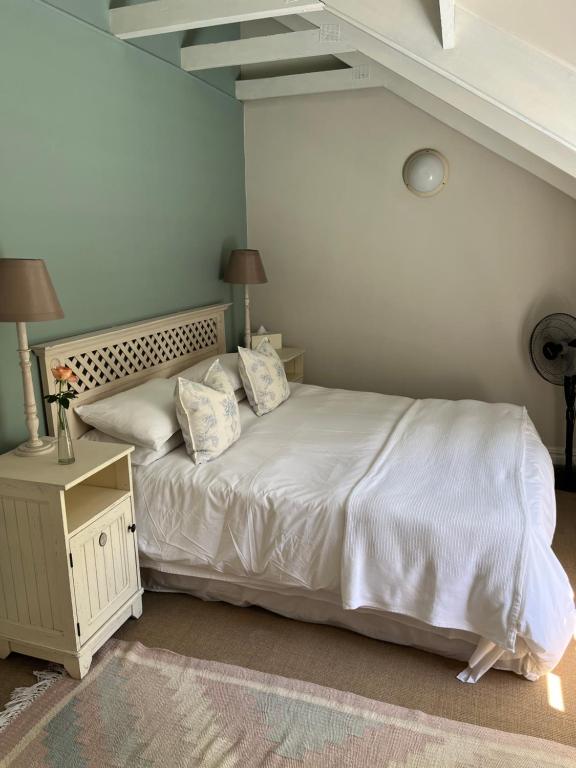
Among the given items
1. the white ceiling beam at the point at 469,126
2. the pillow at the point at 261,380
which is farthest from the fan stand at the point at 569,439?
the pillow at the point at 261,380

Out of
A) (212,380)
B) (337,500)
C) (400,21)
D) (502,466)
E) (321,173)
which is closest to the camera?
(400,21)

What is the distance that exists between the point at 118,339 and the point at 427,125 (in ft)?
8.35

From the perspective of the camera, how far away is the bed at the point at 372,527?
2.02 metres

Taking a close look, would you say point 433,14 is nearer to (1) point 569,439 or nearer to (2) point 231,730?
(2) point 231,730

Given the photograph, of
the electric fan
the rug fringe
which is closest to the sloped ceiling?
the electric fan

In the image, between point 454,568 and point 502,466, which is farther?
point 502,466

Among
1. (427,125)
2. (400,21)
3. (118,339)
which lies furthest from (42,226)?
(427,125)

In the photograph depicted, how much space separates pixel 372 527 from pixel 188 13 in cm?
246

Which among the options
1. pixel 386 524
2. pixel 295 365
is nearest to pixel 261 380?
pixel 295 365

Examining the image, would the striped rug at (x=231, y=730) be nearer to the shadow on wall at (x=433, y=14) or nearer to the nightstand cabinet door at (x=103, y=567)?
the nightstand cabinet door at (x=103, y=567)

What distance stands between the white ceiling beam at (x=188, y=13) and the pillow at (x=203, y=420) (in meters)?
1.66

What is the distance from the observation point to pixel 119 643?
7.56 feet

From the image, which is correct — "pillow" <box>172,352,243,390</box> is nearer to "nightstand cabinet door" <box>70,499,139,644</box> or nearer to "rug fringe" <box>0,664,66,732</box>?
"nightstand cabinet door" <box>70,499,139,644</box>

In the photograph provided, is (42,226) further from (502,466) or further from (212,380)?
(502,466)
